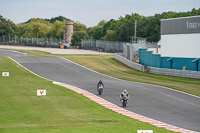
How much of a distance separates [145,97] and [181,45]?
26844mm

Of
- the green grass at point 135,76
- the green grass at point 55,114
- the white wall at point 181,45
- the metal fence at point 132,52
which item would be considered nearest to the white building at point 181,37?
the white wall at point 181,45

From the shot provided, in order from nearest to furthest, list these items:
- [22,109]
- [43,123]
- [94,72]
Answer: [43,123]
[22,109]
[94,72]

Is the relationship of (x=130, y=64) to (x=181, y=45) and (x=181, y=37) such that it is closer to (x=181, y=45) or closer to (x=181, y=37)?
(x=181, y=45)

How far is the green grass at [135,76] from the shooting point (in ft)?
149

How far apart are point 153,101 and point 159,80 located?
16712 mm

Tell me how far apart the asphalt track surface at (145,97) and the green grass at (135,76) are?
2129mm

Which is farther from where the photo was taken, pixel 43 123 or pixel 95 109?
pixel 95 109

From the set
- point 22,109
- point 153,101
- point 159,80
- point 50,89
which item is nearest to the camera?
point 22,109

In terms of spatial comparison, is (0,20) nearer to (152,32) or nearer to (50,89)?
(152,32)

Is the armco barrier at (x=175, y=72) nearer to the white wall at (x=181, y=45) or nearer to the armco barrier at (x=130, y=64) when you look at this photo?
the armco barrier at (x=130, y=64)

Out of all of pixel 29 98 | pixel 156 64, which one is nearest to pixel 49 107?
pixel 29 98

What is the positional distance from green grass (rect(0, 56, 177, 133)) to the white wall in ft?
81.5

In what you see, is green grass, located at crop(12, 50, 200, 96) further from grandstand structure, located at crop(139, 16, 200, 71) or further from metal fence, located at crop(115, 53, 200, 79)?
grandstand structure, located at crop(139, 16, 200, 71)

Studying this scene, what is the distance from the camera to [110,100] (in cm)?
3472
